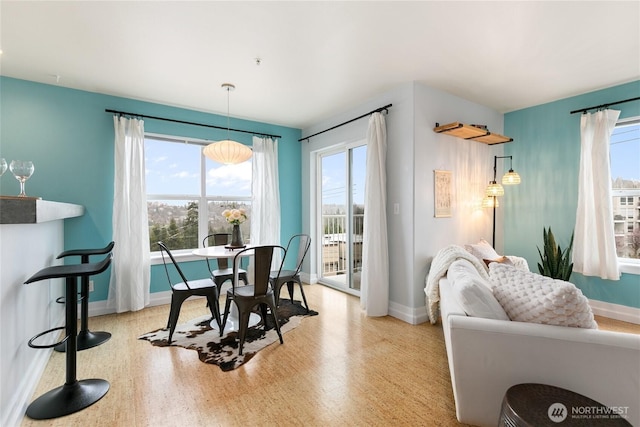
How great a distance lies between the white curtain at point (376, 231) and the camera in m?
3.47

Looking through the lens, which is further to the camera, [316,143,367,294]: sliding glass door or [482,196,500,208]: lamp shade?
[316,143,367,294]: sliding glass door

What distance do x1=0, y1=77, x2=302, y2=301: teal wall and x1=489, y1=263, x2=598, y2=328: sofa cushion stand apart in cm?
396

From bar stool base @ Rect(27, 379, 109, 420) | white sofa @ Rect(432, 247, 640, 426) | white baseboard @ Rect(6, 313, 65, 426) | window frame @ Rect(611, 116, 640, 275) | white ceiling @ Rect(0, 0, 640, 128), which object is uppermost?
white ceiling @ Rect(0, 0, 640, 128)

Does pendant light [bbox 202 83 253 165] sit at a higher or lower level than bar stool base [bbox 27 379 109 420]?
higher

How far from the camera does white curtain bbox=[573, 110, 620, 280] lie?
3285mm

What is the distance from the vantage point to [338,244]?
15.7 feet

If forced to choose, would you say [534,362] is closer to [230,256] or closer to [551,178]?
[230,256]

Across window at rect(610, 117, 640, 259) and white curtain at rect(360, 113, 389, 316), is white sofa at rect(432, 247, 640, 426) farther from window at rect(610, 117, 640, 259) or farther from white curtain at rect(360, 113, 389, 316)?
window at rect(610, 117, 640, 259)

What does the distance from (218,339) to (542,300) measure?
2.62 meters

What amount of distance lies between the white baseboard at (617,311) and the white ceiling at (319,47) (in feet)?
8.44

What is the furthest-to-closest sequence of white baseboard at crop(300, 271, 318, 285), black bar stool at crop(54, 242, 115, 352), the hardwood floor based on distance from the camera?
1. white baseboard at crop(300, 271, 318, 285)
2. black bar stool at crop(54, 242, 115, 352)
3. the hardwood floor

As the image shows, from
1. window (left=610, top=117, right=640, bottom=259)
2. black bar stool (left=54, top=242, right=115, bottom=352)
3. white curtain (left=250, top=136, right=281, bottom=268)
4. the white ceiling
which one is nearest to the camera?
the white ceiling

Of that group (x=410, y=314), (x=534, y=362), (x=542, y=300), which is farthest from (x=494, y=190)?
(x=534, y=362)

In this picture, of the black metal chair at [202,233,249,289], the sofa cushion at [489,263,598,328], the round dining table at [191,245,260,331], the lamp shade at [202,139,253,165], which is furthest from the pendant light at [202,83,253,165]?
the sofa cushion at [489,263,598,328]
